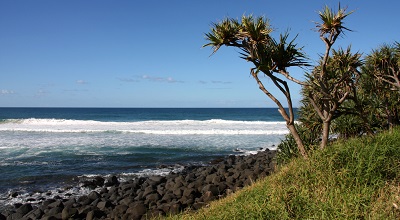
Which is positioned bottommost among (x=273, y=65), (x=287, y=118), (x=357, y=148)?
(x=357, y=148)

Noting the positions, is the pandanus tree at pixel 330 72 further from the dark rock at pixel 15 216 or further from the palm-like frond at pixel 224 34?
the dark rock at pixel 15 216

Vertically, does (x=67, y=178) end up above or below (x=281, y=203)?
below

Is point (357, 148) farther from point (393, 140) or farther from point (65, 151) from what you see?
point (65, 151)

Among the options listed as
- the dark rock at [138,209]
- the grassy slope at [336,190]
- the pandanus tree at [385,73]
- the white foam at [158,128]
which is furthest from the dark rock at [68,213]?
the white foam at [158,128]

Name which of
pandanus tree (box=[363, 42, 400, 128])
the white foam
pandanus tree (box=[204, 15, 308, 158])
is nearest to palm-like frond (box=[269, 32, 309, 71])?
pandanus tree (box=[204, 15, 308, 158])

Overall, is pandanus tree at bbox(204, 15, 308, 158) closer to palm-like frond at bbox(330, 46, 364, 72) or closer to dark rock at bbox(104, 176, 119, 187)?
palm-like frond at bbox(330, 46, 364, 72)

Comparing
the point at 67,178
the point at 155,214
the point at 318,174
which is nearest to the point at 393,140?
the point at 318,174

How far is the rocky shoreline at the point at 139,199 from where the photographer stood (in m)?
9.67

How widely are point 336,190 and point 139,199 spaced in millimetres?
6894

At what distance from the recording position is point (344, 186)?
6078 millimetres

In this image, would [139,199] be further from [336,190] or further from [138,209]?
[336,190]

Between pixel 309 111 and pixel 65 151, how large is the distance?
1608 centimetres

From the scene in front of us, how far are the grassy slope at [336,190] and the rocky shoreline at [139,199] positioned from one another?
128 inches

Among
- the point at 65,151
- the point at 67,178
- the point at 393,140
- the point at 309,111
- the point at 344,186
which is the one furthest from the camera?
the point at 65,151
